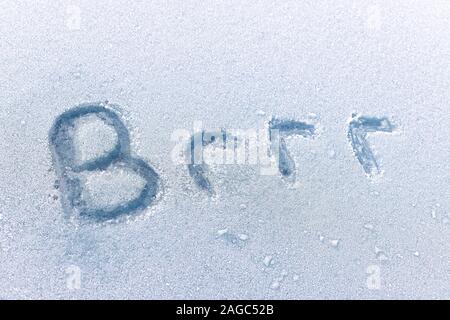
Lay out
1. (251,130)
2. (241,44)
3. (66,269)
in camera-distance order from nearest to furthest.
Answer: (66,269), (251,130), (241,44)

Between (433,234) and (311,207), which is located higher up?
(311,207)

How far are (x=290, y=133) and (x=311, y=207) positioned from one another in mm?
440

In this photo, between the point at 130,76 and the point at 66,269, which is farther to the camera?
the point at 130,76

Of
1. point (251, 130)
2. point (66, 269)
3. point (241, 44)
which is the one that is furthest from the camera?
point (241, 44)

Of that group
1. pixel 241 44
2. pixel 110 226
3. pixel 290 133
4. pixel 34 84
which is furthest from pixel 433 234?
pixel 34 84

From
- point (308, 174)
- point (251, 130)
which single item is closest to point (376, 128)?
point (308, 174)

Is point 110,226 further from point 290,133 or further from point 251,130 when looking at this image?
point 290,133

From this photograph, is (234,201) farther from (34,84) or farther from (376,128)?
(34,84)

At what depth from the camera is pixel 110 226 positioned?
267cm

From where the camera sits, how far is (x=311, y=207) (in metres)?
2.72

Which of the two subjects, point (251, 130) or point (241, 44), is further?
point (241, 44)

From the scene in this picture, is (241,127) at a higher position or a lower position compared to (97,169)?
higher

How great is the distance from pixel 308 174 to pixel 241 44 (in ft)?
2.94

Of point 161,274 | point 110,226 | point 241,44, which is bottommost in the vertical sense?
point 161,274
